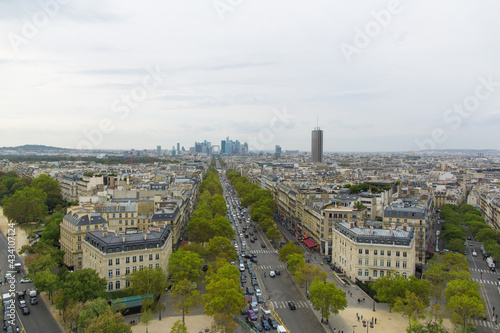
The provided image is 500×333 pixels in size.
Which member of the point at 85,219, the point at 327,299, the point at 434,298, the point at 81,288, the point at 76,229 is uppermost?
the point at 85,219

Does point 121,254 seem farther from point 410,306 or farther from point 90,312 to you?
point 410,306

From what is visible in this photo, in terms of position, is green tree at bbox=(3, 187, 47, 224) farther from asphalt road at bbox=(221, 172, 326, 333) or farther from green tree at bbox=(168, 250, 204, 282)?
green tree at bbox=(168, 250, 204, 282)

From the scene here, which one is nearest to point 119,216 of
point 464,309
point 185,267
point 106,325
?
point 185,267

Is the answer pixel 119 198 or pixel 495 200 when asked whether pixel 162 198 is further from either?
pixel 495 200

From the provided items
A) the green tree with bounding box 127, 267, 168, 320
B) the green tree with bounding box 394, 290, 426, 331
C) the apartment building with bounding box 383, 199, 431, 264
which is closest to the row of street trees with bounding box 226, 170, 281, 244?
the apartment building with bounding box 383, 199, 431, 264

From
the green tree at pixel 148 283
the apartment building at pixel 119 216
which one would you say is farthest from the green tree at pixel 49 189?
the green tree at pixel 148 283

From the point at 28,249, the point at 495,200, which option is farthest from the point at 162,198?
the point at 495,200

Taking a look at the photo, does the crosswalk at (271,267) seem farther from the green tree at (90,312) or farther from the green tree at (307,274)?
the green tree at (90,312)
